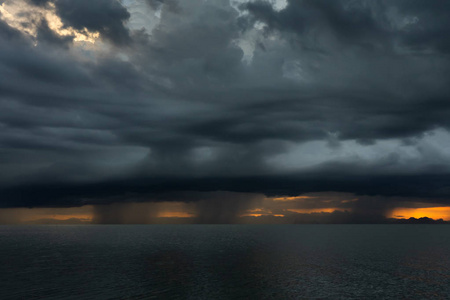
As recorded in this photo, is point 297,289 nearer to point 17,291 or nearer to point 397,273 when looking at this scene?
point 397,273

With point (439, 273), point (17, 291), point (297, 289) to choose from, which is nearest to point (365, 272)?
point (439, 273)

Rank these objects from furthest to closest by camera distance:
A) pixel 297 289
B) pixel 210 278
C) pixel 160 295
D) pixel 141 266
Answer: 1. pixel 141 266
2. pixel 210 278
3. pixel 297 289
4. pixel 160 295

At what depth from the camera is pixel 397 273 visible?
274 ft

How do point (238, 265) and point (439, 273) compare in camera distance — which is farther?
point (238, 265)

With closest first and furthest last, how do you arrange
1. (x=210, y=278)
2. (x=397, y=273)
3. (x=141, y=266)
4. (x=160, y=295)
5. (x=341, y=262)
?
1. (x=160, y=295)
2. (x=210, y=278)
3. (x=397, y=273)
4. (x=141, y=266)
5. (x=341, y=262)

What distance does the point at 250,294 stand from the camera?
192 ft

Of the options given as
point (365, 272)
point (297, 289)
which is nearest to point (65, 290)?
point (297, 289)

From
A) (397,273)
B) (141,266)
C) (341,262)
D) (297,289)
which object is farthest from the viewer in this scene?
(341,262)

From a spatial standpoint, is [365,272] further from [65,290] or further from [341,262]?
[65,290]

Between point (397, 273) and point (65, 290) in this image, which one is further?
point (397, 273)

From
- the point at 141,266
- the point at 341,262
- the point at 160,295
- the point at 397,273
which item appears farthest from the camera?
the point at 341,262

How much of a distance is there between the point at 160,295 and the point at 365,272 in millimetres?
51095

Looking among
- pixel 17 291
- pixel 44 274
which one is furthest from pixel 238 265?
pixel 17 291

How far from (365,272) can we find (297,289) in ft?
97.9
